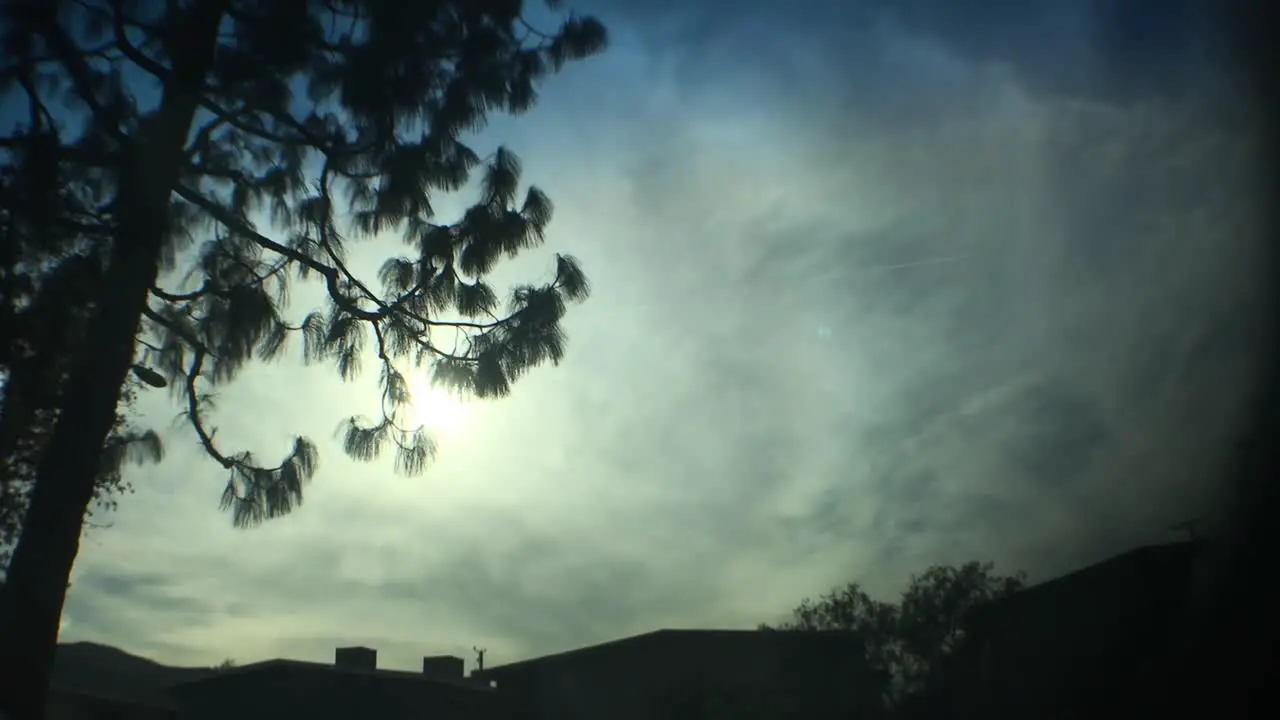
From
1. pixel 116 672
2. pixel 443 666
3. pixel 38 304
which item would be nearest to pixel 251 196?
pixel 38 304

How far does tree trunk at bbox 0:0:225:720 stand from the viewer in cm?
588

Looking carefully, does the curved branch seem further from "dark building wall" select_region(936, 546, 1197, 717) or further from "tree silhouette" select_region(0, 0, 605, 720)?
"dark building wall" select_region(936, 546, 1197, 717)

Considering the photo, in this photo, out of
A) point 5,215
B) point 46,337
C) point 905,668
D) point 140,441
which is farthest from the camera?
point 905,668

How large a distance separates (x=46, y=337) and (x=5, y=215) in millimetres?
1119

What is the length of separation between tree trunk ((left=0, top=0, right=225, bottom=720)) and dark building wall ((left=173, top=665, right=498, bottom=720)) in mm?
15039

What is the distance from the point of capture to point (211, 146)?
27.7 ft

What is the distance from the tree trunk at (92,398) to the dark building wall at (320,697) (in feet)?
49.3

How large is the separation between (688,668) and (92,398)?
50.6 feet

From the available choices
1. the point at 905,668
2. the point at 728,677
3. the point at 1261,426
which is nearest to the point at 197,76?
the point at 1261,426

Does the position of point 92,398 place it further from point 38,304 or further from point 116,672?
point 116,672

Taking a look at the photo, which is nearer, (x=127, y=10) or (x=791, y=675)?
(x=127, y=10)

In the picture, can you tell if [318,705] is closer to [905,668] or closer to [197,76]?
[197,76]

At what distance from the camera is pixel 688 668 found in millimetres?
19984

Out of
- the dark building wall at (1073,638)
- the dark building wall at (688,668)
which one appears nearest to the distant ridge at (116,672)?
the dark building wall at (688,668)
